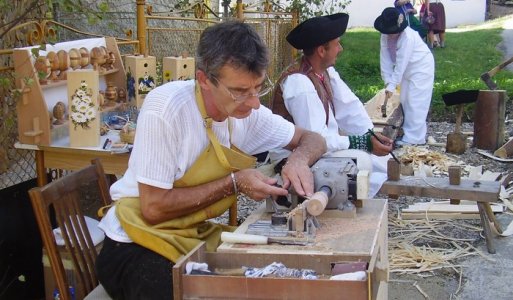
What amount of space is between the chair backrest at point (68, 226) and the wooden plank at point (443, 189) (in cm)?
256

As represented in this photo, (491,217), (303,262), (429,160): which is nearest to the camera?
(303,262)

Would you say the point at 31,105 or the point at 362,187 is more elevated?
the point at 31,105

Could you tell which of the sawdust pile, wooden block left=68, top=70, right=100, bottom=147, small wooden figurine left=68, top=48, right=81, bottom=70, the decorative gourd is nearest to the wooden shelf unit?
wooden block left=68, top=70, right=100, bottom=147

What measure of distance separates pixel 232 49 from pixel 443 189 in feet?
9.53

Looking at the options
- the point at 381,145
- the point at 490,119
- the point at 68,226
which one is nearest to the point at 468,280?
the point at 381,145

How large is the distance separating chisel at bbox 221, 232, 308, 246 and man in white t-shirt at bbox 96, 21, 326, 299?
0.76ft

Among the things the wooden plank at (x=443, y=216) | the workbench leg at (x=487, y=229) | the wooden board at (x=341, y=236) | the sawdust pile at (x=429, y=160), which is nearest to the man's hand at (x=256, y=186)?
the wooden board at (x=341, y=236)

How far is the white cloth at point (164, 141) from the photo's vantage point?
2.33 meters

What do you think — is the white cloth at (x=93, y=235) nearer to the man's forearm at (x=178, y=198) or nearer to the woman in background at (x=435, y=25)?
the man's forearm at (x=178, y=198)

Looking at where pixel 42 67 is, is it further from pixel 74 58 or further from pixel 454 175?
pixel 454 175

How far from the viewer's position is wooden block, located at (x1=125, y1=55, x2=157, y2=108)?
15.4 ft

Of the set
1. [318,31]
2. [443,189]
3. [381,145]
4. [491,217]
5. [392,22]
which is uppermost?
[392,22]

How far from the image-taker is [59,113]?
3906 mm

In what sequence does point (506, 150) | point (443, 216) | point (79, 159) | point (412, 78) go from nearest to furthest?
1. point (79, 159)
2. point (443, 216)
3. point (506, 150)
4. point (412, 78)
